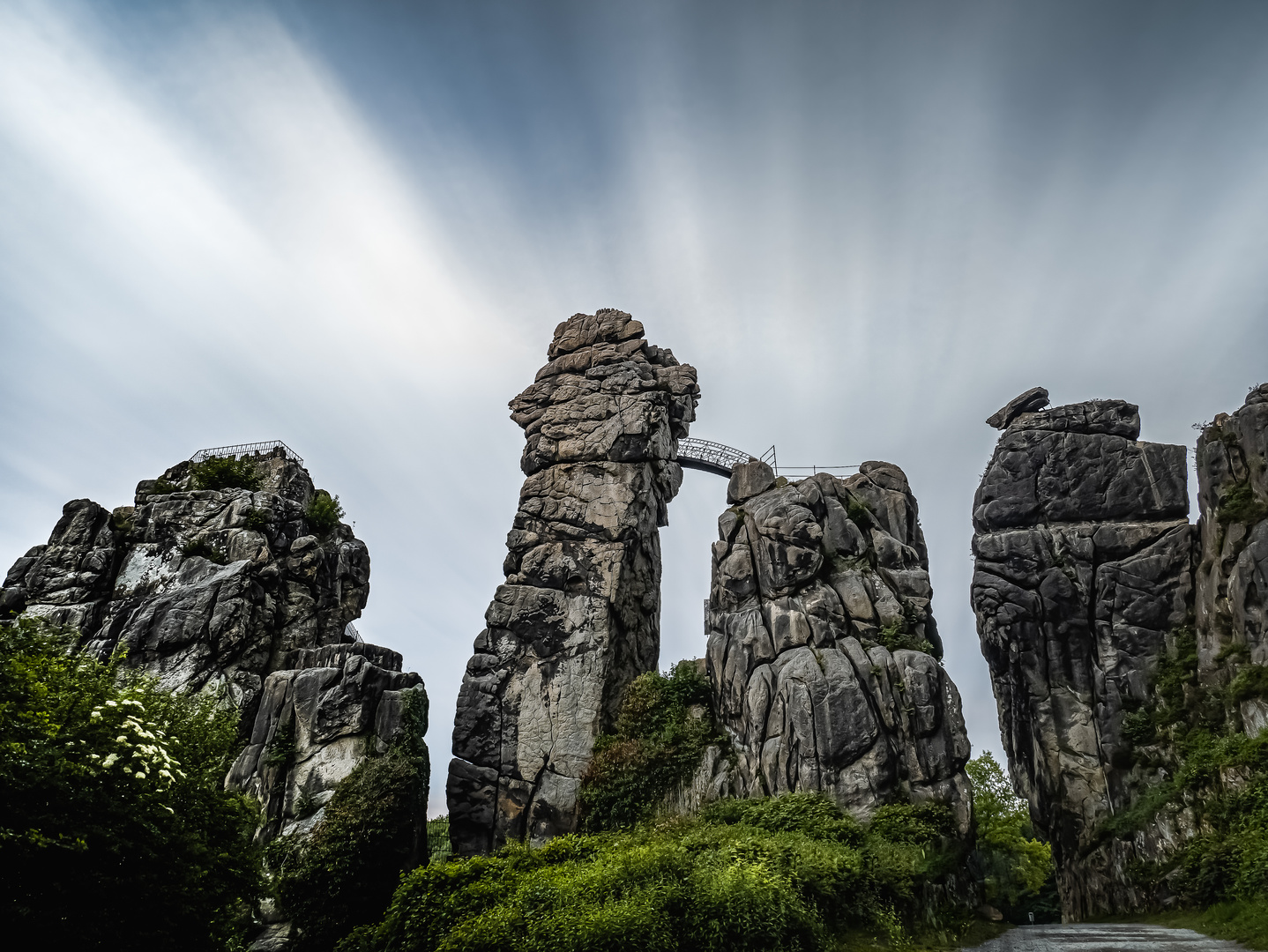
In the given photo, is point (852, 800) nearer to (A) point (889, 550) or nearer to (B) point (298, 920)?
(A) point (889, 550)

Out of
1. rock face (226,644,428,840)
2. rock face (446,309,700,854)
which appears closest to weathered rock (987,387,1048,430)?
rock face (446,309,700,854)

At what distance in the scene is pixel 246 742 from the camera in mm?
30062

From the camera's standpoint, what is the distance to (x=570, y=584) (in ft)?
111

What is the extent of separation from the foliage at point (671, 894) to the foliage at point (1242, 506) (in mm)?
16767

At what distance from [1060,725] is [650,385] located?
23537 millimetres

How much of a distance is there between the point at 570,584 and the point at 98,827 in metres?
23.3

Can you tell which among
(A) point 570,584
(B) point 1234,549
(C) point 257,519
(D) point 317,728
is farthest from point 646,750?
(B) point 1234,549

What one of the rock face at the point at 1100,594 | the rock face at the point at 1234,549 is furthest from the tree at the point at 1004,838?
the rock face at the point at 1234,549

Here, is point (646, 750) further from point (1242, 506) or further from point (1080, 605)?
point (1242, 506)

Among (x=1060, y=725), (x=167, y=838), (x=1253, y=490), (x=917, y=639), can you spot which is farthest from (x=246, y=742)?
(x=1253, y=490)

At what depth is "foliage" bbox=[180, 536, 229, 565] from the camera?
35.3m

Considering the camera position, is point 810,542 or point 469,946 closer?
point 469,946

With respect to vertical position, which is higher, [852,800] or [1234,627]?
[1234,627]

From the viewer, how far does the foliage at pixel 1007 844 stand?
37.0 metres
